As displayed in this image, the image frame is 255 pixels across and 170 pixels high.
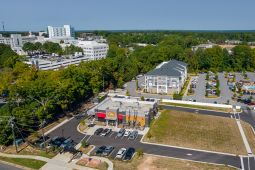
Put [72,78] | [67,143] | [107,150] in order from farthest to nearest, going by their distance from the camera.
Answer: [72,78]
[67,143]
[107,150]

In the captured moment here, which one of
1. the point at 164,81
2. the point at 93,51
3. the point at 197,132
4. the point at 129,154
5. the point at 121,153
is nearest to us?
the point at 129,154

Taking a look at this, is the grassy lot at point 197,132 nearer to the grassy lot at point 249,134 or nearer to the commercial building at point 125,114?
the grassy lot at point 249,134

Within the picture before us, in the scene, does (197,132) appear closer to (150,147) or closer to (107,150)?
(150,147)

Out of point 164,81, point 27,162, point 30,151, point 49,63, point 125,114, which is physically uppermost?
point 49,63

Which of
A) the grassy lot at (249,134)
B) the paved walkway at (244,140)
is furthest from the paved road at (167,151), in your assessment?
the grassy lot at (249,134)

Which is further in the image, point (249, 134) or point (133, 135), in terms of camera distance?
point (249, 134)

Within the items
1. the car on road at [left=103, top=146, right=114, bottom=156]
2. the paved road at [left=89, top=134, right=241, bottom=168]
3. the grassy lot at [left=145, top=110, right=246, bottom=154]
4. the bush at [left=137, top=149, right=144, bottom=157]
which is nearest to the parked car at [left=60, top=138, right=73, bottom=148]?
the paved road at [left=89, top=134, right=241, bottom=168]

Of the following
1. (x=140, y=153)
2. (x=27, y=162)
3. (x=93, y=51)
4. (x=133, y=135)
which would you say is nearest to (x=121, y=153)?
(x=140, y=153)
